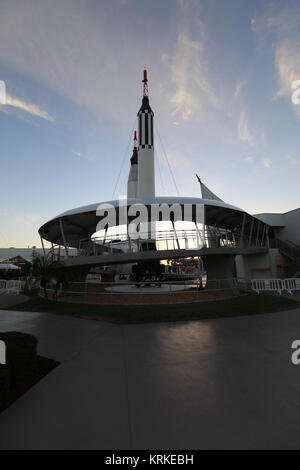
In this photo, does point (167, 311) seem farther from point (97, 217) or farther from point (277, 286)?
point (277, 286)

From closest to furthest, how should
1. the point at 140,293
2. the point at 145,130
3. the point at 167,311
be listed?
the point at 167,311, the point at 140,293, the point at 145,130

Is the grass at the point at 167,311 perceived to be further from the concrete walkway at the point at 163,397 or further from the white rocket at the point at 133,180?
the white rocket at the point at 133,180

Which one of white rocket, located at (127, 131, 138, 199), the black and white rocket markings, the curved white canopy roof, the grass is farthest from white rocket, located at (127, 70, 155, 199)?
the grass

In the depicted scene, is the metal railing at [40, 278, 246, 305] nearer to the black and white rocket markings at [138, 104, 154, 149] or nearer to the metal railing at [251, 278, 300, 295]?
the metal railing at [251, 278, 300, 295]

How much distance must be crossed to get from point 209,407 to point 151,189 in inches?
1427

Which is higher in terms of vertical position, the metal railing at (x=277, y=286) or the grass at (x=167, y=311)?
the metal railing at (x=277, y=286)

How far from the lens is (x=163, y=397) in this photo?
3.79 m

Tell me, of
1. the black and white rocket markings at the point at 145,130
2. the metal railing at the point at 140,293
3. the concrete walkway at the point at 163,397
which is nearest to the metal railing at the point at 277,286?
the metal railing at the point at 140,293

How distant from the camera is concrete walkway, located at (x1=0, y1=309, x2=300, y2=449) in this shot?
2871mm

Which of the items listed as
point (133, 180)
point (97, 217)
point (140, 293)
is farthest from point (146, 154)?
point (140, 293)

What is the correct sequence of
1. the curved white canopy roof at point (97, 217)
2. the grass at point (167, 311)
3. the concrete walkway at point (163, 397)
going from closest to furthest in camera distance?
the concrete walkway at point (163, 397), the grass at point (167, 311), the curved white canopy roof at point (97, 217)

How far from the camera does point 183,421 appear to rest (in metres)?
3.16

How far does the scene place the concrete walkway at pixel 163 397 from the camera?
2871 millimetres
